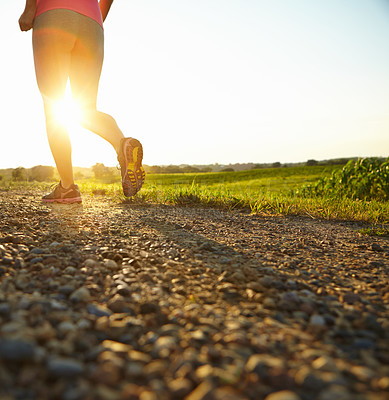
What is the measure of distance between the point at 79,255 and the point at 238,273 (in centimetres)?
90

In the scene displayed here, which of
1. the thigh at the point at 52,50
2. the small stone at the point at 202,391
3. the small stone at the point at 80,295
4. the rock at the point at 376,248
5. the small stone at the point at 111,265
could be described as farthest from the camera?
the thigh at the point at 52,50

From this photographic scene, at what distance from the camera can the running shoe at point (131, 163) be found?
3428mm

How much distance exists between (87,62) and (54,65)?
39 cm

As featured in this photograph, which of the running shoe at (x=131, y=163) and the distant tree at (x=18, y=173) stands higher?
the distant tree at (x=18, y=173)

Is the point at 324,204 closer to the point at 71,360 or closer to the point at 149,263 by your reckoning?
the point at 149,263

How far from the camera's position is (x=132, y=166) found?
3.51 metres

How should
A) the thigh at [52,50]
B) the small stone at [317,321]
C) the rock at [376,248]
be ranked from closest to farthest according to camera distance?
1. the small stone at [317,321]
2. the rock at [376,248]
3. the thigh at [52,50]

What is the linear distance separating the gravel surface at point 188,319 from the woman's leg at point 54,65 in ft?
5.18

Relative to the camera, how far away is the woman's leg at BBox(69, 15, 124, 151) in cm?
344

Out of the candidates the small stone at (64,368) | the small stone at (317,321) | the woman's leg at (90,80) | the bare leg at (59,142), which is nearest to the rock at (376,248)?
the small stone at (317,321)

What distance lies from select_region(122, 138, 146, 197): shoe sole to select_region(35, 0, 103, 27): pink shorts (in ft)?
4.84

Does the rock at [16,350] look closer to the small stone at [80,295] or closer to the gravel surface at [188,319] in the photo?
the gravel surface at [188,319]

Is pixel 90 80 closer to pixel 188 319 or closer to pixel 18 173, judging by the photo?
pixel 188 319

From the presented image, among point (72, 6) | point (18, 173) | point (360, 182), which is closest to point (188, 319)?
point (72, 6)
